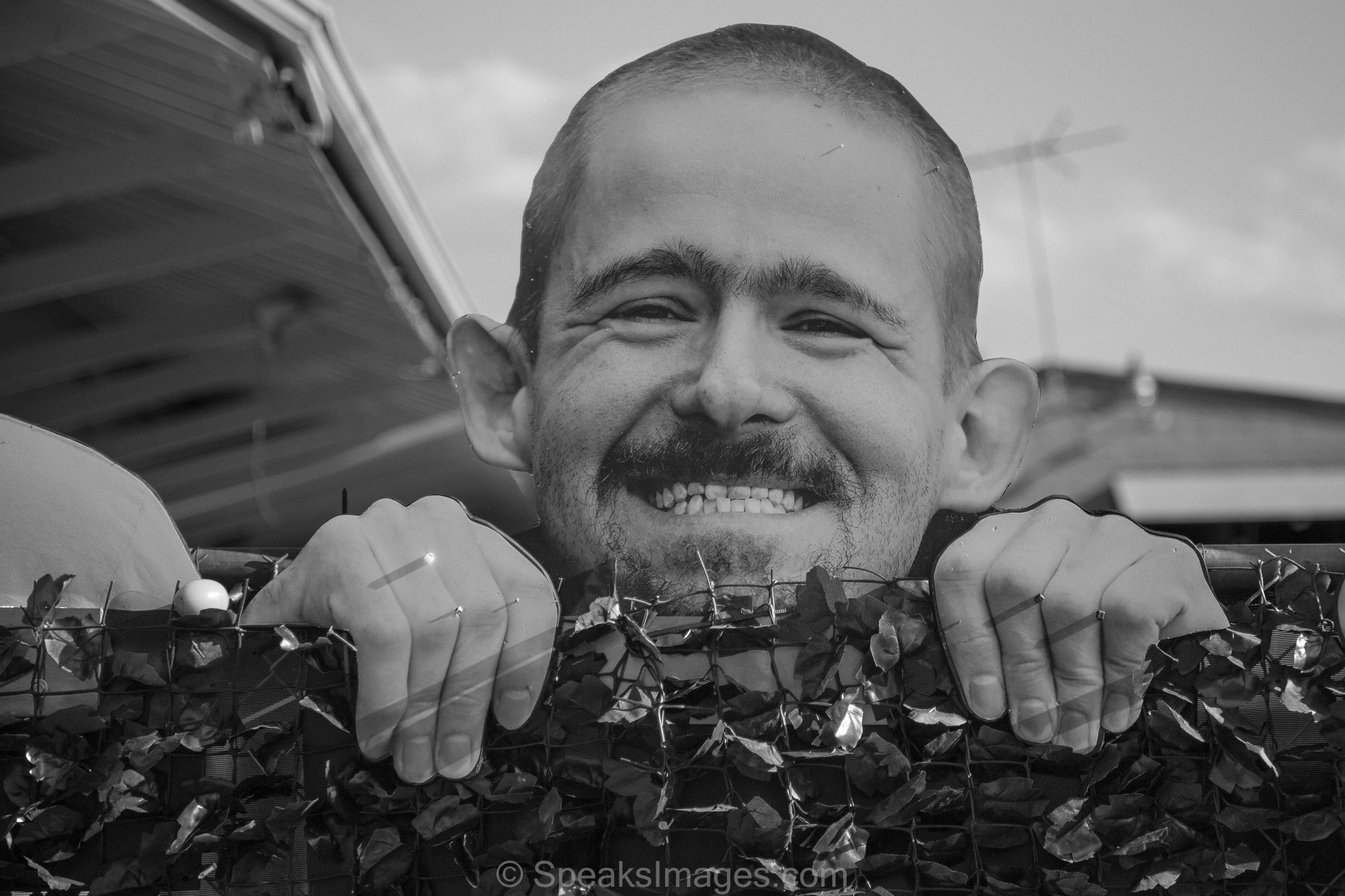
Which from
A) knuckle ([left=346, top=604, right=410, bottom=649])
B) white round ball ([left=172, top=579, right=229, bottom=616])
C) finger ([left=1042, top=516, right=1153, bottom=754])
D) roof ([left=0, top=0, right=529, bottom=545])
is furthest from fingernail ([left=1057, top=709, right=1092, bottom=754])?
roof ([left=0, top=0, right=529, bottom=545])

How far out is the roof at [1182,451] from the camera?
19.7 feet

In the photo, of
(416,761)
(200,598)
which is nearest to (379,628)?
(416,761)

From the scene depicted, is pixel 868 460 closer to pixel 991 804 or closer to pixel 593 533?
pixel 593 533

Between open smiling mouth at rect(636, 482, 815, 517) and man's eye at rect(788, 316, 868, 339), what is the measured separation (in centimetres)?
26

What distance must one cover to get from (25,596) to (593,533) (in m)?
0.80

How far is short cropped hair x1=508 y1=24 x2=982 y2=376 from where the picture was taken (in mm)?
2172

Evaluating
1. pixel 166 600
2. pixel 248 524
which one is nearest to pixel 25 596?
pixel 166 600

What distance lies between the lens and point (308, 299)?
5.50m

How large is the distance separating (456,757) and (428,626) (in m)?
0.15

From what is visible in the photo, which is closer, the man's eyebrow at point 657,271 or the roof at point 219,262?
the man's eyebrow at point 657,271

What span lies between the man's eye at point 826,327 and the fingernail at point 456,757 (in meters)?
0.87

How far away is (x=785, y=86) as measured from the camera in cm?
214

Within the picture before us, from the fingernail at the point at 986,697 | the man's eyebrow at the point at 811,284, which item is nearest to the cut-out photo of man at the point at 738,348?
the man's eyebrow at the point at 811,284

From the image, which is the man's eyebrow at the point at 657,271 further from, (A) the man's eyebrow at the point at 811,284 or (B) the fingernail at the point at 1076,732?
(B) the fingernail at the point at 1076,732
